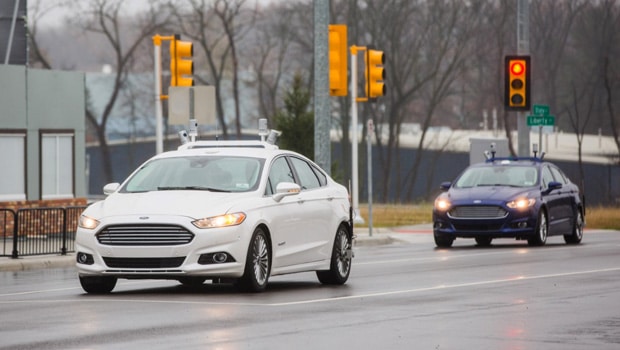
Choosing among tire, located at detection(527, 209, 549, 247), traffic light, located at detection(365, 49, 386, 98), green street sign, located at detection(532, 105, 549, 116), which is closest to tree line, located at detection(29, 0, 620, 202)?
green street sign, located at detection(532, 105, 549, 116)

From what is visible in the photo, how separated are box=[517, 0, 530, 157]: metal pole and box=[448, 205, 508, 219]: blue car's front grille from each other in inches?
366

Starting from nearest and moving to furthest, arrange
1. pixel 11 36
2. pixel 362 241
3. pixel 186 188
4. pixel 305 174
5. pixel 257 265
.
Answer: pixel 257 265 < pixel 186 188 < pixel 305 174 < pixel 362 241 < pixel 11 36

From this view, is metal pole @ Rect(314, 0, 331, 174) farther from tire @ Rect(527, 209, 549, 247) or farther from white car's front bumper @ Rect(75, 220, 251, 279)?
white car's front bumper @ Rect(75, 220, 251, 279)

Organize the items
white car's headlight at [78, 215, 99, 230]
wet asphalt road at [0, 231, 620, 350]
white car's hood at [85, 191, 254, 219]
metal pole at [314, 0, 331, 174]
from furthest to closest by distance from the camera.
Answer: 1. metal pole at [314, 0, 331, 174]
2. white car's headlight at [78, 215, 99, 230]
3. white car's hood at [85, 191, 254, 219]
4. wet asphalt road at [0, 231, 620, 350]

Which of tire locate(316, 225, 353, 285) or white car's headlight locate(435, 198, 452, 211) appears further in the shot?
white car's headlight locate(435, 198, 452, 211)

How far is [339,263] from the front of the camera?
1870cm

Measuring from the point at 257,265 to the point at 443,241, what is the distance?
12.7 m

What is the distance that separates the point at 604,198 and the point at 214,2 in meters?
22.4

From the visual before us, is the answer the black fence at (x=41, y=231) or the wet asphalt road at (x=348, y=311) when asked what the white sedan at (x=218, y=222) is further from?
the black fence at (x=41, y=231)

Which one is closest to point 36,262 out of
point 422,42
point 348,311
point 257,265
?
point 257,265

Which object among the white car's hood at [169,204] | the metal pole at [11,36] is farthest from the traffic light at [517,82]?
the white car's hood at [169,204]

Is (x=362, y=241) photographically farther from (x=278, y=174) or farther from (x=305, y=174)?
(x=278, y=174)

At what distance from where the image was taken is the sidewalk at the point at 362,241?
80.5 ft

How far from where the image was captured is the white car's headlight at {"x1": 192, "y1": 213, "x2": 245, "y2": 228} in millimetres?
16188
